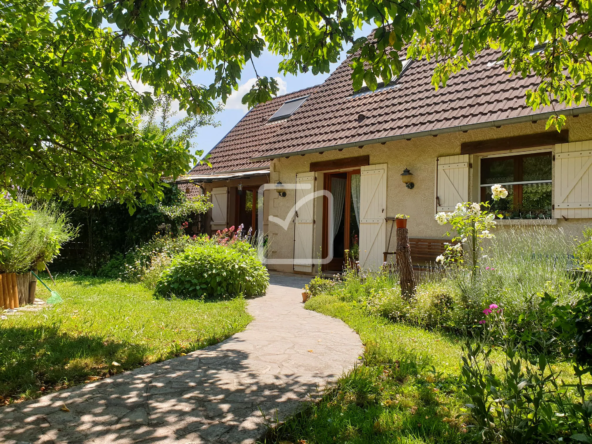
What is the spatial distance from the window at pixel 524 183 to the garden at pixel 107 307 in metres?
4.33

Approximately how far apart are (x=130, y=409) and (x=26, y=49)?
8.32ft

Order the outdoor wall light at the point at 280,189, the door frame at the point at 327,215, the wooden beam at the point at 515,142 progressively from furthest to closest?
the outdoor wall light at the point at 280,189
the door frame at the point at 327,215
the wooden beam at the point at 515,142

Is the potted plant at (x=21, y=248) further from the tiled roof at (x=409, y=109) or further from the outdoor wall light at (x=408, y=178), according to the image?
the outdoor wall light at (x=408, y=178)

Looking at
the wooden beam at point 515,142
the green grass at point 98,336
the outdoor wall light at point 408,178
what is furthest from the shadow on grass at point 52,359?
the wooden beam at point 515,142

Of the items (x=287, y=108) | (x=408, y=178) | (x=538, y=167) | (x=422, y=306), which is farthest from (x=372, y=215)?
(x=287, y=108)

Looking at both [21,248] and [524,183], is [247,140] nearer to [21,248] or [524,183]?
[21,248]

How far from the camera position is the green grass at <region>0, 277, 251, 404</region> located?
3.19m

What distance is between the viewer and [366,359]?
370 centimetres

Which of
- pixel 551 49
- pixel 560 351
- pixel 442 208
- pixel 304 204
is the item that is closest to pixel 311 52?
pixel 551 49

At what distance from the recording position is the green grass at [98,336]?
319 centimetres

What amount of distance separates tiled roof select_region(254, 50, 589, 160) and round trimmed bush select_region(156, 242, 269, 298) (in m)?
3.38

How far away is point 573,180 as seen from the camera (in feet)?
21.2

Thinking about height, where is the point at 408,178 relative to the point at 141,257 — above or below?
above

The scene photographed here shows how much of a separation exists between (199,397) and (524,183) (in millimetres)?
6330
